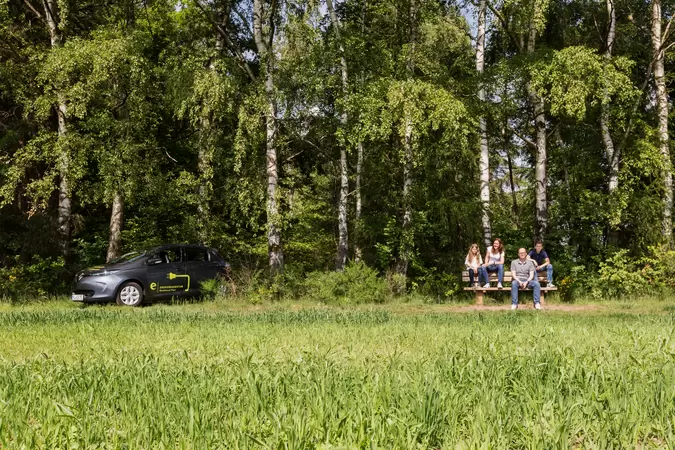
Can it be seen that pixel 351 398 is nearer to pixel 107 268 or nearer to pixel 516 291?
pixel 516 291

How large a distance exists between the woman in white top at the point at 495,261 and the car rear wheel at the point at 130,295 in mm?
9390

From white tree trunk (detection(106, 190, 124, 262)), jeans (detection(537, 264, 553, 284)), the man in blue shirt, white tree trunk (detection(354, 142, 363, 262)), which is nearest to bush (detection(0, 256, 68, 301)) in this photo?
white tree trunk (detection(106, 190, 124, 262))

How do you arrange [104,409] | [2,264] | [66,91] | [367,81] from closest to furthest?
[104,409] → [66,91] → [367,81] → [2,264]

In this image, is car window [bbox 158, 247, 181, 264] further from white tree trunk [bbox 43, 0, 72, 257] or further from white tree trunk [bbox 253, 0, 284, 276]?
white tree trunk [bbox 43, 0, 72, 257]

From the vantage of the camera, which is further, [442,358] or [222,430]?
[442,358]

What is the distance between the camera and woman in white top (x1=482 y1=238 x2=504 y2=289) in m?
16.2

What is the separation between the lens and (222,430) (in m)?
3.09

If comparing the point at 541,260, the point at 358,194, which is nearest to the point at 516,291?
the point at 541,260

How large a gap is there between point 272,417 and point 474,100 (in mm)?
15961

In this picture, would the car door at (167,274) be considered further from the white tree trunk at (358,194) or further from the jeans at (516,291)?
the jeans at (516,291)

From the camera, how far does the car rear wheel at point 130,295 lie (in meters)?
16.0

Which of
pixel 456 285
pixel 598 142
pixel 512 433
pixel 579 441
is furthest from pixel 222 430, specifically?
pixel 598 142

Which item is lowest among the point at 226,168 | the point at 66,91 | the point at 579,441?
the point at 579,441

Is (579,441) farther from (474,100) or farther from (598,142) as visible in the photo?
(598,142)
